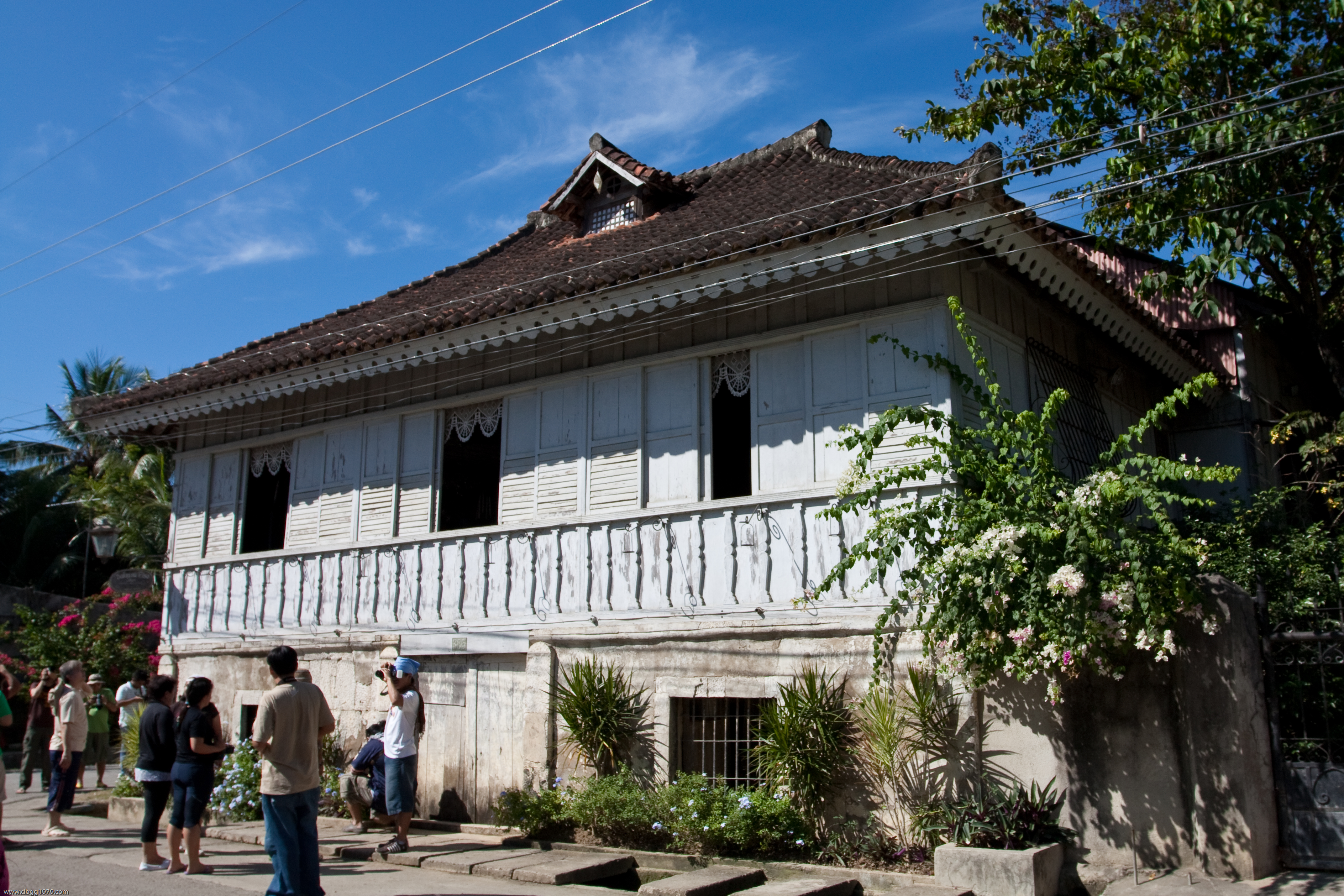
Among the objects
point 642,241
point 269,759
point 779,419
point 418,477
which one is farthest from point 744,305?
point 269,759

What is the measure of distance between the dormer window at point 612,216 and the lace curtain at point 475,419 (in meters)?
3.03

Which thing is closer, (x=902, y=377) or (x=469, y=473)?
(x=902, y=377)

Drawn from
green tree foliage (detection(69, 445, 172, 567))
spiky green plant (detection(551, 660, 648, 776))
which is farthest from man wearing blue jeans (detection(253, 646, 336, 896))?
green tree foliage (detection(69, 445, 172, 567))

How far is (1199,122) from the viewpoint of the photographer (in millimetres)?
9750

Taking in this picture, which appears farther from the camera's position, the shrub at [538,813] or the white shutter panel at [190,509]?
the white shutter panel at [190,509]

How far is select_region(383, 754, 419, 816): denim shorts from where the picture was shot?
8.43 metres

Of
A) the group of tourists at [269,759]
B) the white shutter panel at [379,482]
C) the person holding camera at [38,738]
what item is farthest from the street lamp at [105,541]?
the white shutter panel at [379,482]

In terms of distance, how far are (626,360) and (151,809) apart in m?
5.31

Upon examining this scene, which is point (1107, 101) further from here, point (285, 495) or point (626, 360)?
point (285, 495)

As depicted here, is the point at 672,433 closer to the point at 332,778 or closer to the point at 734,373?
the point at 734,373

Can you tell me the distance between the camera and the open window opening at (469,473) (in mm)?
11148

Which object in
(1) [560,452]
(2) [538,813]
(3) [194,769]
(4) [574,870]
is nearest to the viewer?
(3) [194,769]

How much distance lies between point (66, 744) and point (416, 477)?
4039 mm

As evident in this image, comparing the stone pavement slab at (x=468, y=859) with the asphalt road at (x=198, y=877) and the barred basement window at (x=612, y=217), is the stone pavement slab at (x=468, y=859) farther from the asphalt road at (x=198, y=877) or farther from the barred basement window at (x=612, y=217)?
the barred basement window at (x=612, y=217)
